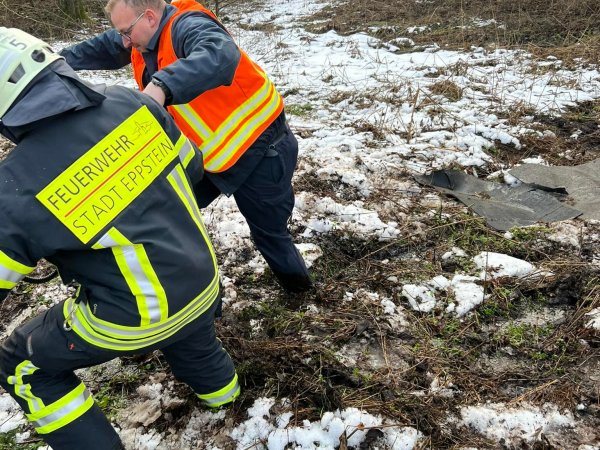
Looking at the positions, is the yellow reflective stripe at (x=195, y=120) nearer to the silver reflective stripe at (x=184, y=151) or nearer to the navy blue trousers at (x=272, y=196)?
the navy blue trousers at (x=272, y=196)

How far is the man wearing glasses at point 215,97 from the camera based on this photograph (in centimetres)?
201

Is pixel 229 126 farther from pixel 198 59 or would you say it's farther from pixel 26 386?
pixel 26 386

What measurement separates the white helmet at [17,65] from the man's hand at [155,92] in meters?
0.44

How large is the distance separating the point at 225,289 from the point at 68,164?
1690 millimetres

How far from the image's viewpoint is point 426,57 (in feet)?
23.5

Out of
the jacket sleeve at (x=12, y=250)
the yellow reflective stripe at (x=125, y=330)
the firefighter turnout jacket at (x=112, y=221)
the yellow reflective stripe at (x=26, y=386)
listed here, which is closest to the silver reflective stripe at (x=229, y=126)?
the firefighter turnout jacket at (x=112, y=221)

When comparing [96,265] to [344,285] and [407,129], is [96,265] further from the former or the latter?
[407,129]

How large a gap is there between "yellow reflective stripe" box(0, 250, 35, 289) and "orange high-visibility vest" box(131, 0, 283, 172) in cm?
108

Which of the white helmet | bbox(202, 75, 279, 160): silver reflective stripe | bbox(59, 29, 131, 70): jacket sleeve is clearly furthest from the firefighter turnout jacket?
bbox(59, 29, 131, 70): jacket sleeve

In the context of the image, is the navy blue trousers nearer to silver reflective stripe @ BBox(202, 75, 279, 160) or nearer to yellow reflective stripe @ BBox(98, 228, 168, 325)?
silver reflective stripe @ BBox(202, 75, 279, 160)

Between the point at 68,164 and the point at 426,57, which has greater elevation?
the point at 68,164

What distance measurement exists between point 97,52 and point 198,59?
110 centimetres

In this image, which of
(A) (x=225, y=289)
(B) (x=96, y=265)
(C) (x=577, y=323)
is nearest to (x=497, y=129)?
(C) (x=577, y=323)

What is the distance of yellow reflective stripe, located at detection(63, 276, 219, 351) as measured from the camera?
5.57 feet
